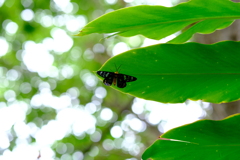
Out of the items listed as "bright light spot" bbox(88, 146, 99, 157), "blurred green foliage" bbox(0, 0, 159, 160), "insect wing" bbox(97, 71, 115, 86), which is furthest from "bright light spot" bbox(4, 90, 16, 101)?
"insect wing" bbox(97, 71, 115, 86)

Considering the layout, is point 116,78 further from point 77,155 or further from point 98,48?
point 77,155

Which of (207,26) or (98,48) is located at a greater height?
(207,26)

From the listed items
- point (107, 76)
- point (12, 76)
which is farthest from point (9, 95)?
point (107, 76)

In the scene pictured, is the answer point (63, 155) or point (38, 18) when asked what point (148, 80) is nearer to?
point (38, 18)

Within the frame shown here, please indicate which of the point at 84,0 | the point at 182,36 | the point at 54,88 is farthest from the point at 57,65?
the point at 182,36

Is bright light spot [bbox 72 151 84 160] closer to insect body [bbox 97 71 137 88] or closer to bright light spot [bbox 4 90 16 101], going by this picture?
bright light spot [bbox 4 90 16 101]

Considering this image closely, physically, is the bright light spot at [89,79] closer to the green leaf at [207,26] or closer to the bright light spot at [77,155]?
the bright light spot at [77,155]
